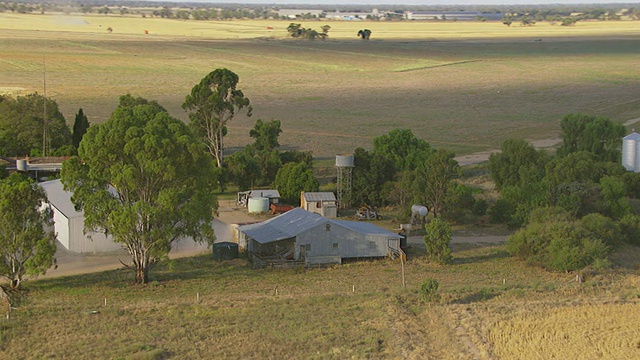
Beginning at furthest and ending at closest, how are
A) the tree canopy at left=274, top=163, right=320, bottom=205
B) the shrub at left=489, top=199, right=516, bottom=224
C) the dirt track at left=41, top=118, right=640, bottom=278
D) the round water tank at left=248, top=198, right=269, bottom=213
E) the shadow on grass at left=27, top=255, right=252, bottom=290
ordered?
the tree canopy at left=274, top=163, right=320, bottom=205
the round water tank at left=248, top=198, right=269, bottom=213
the shrub at left=489, top=199, right=516, bottom=224
the dirt track at left=41, top=118, right=640, bottom=278
the shadow on grass at left=27, top=255, right=252, bottom=290

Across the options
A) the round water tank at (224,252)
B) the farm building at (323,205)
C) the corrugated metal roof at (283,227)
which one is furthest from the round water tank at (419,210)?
the round water tank at (224,252)

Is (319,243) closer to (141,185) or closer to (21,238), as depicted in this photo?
(141,185)

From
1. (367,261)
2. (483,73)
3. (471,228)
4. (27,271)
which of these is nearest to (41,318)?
(27,271)

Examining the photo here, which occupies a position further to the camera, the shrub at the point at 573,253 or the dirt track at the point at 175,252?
the dirt track at the point at 175,252

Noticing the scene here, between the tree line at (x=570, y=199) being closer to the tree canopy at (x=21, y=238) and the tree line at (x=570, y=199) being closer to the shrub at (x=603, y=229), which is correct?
the shrub at (x=603, y=229)

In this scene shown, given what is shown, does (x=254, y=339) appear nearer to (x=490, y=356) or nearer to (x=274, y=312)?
(x=274, y=312)

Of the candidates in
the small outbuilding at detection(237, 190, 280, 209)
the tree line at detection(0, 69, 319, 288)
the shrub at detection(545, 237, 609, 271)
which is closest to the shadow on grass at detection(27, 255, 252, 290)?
the tree line at detection(0, 69, 319, 288)

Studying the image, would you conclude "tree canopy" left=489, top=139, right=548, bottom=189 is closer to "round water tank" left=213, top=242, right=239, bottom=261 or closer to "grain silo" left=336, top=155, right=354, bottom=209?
"grain silo" left=336, top=155, right=354, bottom=209
